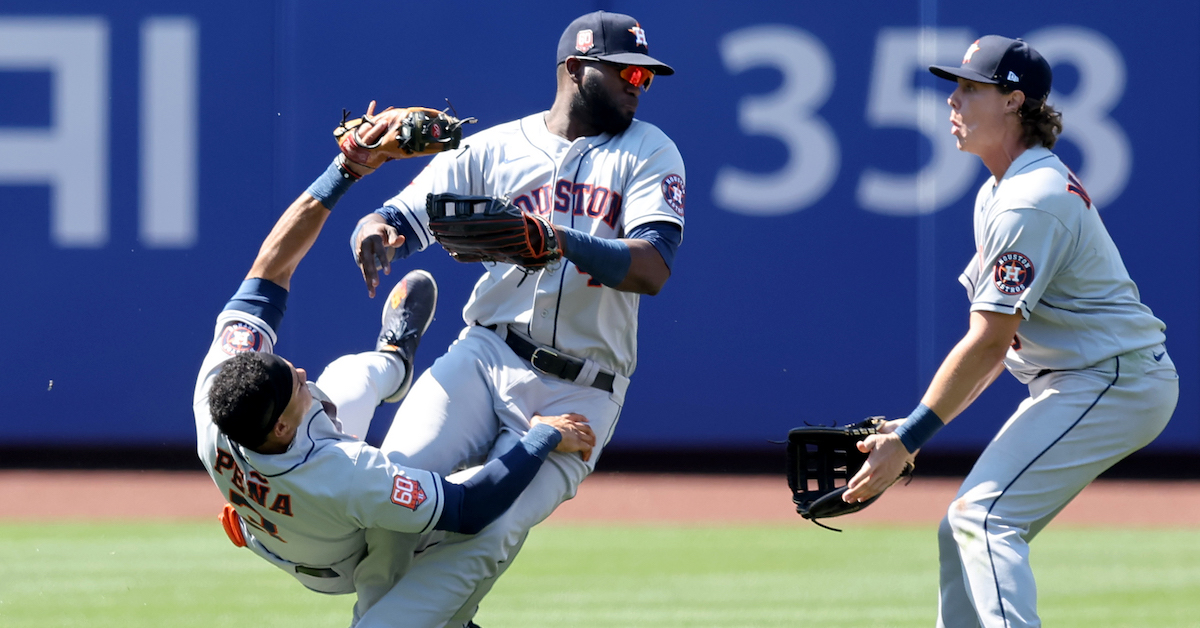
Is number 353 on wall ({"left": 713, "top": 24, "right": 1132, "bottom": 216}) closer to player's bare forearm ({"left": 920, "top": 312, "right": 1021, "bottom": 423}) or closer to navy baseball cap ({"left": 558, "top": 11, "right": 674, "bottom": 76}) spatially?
navy baseball cap ({"left": 558, "top": 11, "right": 674, "bottom": 76})

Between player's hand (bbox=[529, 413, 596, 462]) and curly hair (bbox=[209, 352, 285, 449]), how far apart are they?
0.80m

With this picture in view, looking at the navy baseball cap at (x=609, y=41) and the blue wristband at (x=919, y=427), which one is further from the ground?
the navy baseball cap at (x=609, y=41)

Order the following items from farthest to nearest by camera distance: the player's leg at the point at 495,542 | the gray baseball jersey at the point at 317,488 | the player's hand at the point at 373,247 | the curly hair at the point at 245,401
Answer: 1. the player's hand at the point at 373,247
2. the player's leg at the point at 495,542
3. the gray baseball jersey at the point at 317,488
4. the curly hair at the point at 245,401

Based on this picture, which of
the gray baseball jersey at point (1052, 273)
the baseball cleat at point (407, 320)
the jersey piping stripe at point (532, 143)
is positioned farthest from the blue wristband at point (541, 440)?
the gray baseball jersey at point (1052, 273)

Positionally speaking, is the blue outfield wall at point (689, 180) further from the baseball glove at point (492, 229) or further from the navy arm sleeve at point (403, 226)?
the baseball glove at point (492, 229)

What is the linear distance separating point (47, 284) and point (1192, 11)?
25.7 feet

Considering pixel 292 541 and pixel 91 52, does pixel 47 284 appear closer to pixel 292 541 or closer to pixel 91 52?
pixel 91 52

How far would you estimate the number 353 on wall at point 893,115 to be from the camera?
332 inches

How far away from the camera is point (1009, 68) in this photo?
3340 mm

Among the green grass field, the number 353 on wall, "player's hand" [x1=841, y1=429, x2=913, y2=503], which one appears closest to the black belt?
"player's hand" [x1=841, y1=429, x2=913, y2=503]

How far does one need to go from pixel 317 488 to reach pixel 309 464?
0.06 m

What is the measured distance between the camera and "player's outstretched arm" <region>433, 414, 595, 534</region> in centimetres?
320

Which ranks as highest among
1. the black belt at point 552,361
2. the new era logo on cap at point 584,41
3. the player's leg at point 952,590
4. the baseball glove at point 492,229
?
the new era logo on cap at point 584,41

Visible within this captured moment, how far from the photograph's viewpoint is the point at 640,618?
471 cm
